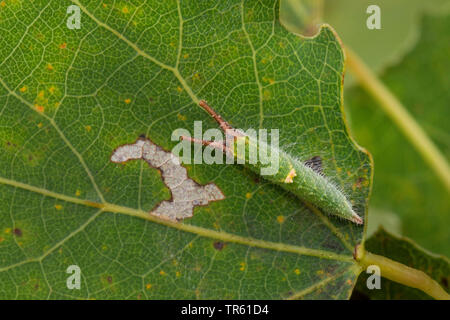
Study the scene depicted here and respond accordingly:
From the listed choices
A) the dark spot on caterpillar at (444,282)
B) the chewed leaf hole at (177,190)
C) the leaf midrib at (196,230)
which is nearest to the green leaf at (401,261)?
the dark spot on caterpillar at (444,282)

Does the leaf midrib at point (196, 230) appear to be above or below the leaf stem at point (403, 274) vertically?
above

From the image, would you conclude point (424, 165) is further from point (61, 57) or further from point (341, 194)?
point (61, 57)

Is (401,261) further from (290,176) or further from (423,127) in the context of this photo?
(423,127)

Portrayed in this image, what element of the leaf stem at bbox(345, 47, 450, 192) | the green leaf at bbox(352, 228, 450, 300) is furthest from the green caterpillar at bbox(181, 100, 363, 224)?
the leaf stem at bbox(345, 47, 450, 192)

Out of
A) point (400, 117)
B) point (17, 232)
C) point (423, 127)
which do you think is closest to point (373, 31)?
point (423, 127)

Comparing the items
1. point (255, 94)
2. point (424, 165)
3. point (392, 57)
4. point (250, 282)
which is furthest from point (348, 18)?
point (250, 282)

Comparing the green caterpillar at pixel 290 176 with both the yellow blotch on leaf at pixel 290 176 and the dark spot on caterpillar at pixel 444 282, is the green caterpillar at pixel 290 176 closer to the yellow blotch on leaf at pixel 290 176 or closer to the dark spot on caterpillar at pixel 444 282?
the yellow blotch on leaf at pixel 290 176
